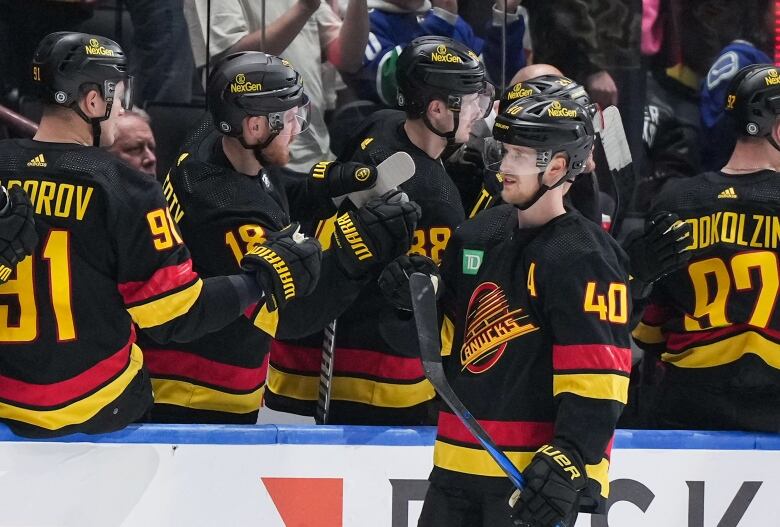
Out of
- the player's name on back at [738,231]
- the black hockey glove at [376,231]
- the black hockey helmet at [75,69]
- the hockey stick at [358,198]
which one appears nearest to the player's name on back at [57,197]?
the black hockey helmet at [75,69]

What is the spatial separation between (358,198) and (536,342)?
0.88 m

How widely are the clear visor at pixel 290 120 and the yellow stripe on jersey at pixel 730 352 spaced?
1.23 meters

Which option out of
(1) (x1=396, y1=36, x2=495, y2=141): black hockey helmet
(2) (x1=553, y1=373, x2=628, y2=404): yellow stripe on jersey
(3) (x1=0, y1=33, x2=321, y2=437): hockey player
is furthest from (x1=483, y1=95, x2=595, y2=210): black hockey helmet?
(1) (x1=396, y1=36, x2=495, y2=141): black hockey helmet

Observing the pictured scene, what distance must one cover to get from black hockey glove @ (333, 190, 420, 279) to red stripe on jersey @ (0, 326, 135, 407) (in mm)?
626

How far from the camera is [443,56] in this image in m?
3.60

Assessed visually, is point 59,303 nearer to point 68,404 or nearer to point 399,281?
point 68,404

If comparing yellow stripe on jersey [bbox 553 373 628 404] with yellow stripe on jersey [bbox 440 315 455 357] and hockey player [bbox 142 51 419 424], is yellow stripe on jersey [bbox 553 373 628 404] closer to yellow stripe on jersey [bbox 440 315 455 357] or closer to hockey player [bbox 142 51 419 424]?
yellow stripe on jersey [bbox 440 315 455 357]

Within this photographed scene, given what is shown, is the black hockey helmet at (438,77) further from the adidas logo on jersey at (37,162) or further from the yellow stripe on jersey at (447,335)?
the adidas logo on jersey at (37,162)

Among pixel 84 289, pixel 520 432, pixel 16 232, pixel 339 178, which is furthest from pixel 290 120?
pixel 520 432

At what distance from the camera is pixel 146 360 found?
353 centimetres

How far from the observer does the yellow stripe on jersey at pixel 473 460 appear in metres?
2.77

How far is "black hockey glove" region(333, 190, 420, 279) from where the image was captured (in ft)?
10.7

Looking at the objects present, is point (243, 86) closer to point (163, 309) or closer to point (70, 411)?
point (163, 309)

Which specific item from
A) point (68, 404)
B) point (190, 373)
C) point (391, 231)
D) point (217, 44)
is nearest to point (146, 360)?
point (190, 373)
